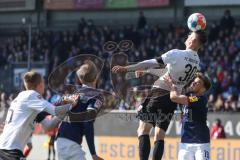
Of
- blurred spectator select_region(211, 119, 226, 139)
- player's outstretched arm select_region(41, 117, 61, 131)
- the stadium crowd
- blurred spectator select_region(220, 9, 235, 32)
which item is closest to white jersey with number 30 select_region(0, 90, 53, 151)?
player's outstretched arm select_region(41, 117, 61, 131)

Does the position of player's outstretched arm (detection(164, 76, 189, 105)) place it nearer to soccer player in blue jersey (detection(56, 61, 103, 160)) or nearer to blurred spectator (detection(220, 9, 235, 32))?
soccer player in blue jersey (detection(56, 61, 103, 160))

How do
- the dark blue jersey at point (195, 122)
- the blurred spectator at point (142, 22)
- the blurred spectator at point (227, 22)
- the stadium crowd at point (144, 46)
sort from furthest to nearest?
the blurred spectator at point (142, 22)
the blurred spectator at point (227, 22)
the stadium crowd at point (144, 46)
the dark blue jersey at point (195, 122)

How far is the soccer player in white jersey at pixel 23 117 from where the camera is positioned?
290 inches

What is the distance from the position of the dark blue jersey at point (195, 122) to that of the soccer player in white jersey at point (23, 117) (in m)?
2.20

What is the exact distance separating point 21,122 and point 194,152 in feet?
8.76

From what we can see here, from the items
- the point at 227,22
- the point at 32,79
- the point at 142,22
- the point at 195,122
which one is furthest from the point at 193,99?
the point at 142,22

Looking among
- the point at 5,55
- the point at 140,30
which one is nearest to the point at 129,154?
the point at 140,30

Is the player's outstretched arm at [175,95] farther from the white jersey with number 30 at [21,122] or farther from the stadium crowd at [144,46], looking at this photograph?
the stadium crowd at [144,46]

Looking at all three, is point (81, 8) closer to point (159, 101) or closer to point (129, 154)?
point (129, 154)

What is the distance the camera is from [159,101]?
951cm

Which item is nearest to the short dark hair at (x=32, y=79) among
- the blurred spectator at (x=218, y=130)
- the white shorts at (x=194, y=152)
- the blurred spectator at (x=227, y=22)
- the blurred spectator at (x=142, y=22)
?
the white shorts at (x=194, y=152)

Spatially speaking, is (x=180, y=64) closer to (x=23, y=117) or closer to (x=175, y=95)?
(x=175, y=95)

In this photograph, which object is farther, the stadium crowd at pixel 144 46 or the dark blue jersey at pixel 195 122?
the stadium crowd at pixel 144 46

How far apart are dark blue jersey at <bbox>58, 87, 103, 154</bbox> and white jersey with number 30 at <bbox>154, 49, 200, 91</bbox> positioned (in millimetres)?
1298
